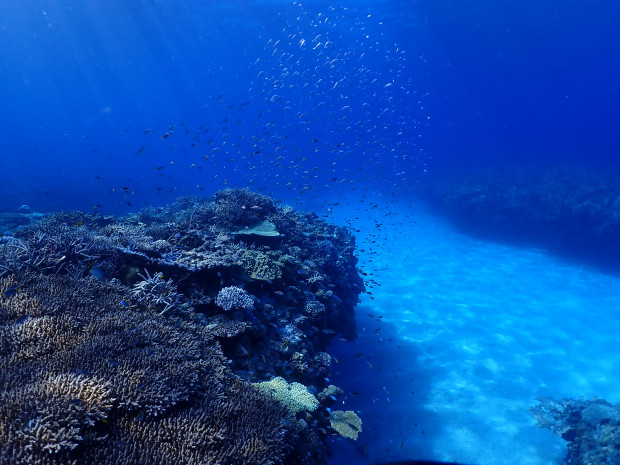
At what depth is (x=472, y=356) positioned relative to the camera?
42.7 feet

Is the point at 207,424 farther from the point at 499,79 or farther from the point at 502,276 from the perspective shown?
the point at 499,79

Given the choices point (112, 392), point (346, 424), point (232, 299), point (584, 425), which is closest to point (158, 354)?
point (112, 392)

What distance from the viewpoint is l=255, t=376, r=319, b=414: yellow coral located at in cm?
522

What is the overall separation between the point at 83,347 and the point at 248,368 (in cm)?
276

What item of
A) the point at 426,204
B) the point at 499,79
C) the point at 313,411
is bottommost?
the point at 313,411

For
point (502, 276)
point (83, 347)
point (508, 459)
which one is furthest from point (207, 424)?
point (502, 276)

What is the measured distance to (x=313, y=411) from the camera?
18.9 feet

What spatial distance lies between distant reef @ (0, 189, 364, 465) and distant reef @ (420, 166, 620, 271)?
83.8ft

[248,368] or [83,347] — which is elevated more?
[248,368]

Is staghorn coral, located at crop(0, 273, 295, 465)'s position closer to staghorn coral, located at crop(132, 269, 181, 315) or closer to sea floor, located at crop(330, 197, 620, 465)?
staghorn coral, located at crop(132, 269, 181, 315)

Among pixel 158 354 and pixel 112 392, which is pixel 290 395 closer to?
pixel 158 354

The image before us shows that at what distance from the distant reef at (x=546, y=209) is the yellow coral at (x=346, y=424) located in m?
25.8

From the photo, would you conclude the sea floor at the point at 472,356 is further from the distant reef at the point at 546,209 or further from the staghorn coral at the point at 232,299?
the staghorn coral at the point at 232,299

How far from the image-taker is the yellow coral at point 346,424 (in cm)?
650
